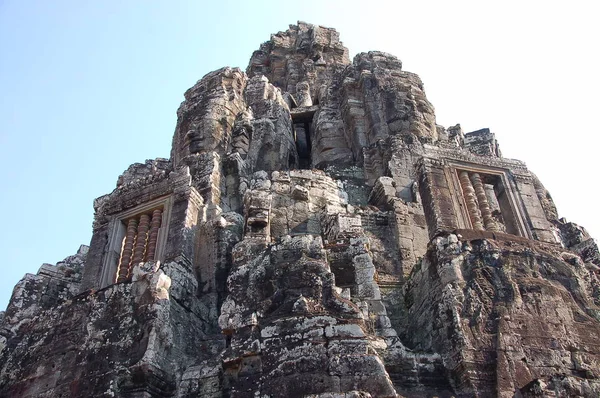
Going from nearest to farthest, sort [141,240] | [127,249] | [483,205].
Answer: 1. [141,240]
2. [127,249]
3. [483,205]

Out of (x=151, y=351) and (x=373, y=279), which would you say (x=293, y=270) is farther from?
(x=151, y=351)

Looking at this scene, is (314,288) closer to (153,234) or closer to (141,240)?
(153,234)

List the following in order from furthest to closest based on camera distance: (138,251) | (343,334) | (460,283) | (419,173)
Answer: (419,173)
(138,251)
(460,283)
(343,334)

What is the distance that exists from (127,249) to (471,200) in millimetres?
10107

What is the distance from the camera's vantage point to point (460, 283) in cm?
1217

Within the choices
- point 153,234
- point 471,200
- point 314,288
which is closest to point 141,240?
point 153,234

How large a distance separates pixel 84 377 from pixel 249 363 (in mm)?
4021

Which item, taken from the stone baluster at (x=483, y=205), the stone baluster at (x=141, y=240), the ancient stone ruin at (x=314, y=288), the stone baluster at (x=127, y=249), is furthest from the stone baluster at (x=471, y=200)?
the stone baluster at (x=127, y=249)

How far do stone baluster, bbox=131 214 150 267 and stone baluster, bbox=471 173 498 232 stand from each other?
31.9ft

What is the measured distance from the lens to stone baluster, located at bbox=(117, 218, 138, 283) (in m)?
16.5

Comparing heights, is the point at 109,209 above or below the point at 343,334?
above

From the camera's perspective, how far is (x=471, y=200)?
17.4 meters

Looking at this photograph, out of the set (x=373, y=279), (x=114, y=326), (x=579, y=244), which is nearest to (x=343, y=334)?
(x=373, y=279)

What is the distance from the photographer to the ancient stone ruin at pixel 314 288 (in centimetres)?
1077
